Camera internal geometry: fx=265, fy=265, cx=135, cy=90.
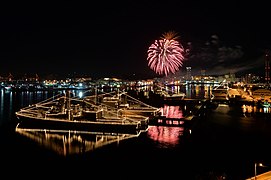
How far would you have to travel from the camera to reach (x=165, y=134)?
12438mm

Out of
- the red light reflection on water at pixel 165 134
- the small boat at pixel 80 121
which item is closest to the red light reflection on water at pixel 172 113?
the small boat at pixel 80 121

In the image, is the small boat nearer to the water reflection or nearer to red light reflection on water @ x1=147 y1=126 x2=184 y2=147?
the water reflection

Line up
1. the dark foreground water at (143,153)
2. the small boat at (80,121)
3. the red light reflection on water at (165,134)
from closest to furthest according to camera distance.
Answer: the dark foreground water at (143,153)
the red light reflection on water at (165,134)
the small boat at (80,121)

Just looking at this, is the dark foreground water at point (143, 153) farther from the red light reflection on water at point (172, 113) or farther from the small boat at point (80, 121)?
the red light reflection on water at point (172, 113)

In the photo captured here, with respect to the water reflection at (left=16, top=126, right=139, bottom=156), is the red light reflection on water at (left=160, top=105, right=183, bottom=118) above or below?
above

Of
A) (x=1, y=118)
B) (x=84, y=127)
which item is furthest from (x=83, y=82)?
(x=84, y=127)

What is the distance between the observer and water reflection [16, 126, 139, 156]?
10.6m

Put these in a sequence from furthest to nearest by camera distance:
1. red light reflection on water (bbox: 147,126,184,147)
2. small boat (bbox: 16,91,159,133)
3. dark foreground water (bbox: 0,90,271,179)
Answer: small boat (bbox: 16,91,159,133) < red light reflection on water (bbox: 147,126,184,147) < dark foreground water (bbox: 0,90,271,179)

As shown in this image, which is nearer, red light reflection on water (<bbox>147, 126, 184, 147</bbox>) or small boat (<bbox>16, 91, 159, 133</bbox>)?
red light reflection on water (<bbox>147, 126, 184, 147</bbox>)

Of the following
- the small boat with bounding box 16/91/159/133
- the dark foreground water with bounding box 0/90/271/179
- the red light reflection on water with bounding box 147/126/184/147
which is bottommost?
the dark foreground water with bounding box 0/90/271/179

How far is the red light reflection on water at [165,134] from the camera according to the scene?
11005mm

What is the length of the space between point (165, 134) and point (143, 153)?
9.35 feet

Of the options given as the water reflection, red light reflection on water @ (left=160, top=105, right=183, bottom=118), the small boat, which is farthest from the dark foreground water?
red light reflection on water @ (left=160, top=105, right=183, bottom=118)

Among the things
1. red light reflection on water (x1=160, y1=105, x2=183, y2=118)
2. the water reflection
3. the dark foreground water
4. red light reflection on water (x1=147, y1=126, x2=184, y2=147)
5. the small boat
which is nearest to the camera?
the dark foreground water
